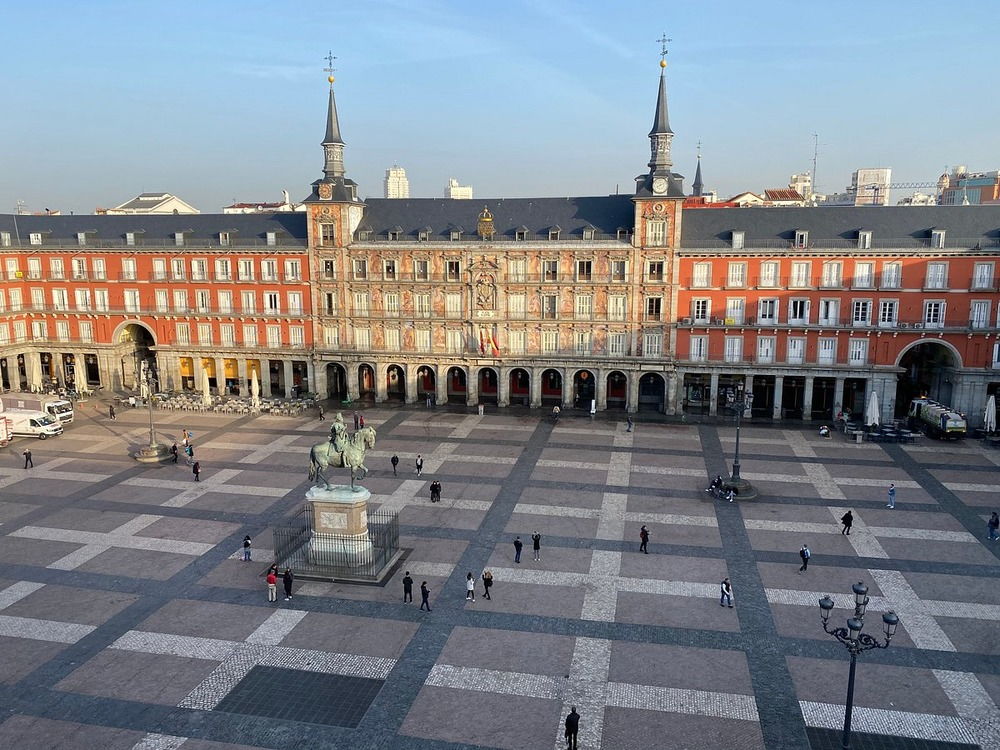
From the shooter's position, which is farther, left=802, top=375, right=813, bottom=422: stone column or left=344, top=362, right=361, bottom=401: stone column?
left=344, top=362, right=361, bottom=401: stone column

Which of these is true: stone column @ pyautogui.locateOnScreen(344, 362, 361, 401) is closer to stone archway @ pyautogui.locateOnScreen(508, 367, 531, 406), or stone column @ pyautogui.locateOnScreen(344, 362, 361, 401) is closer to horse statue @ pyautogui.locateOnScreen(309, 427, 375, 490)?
stone archway @ pyautogui.locateOnScreen(508, 367, 531, 406)

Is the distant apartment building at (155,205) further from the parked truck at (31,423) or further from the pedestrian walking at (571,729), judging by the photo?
the pedestrian walking at (571,729)

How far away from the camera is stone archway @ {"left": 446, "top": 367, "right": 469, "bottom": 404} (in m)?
71.9

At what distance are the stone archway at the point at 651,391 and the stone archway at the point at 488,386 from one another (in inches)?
550

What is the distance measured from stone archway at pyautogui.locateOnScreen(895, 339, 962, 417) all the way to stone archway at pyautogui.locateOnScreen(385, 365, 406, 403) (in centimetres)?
4497

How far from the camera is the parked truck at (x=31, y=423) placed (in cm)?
5797

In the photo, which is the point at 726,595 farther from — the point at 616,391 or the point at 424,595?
the point at 616,391

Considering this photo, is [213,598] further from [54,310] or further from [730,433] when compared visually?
[54,310]

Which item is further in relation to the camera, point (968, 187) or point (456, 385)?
point (968, 187)

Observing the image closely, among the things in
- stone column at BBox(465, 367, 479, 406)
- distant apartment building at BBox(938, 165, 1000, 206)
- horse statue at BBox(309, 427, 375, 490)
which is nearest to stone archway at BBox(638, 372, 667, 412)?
stone column at BBox(465, 367, 479, 406)

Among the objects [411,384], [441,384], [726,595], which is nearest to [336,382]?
[411,384]

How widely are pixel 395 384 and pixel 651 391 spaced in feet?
83.7

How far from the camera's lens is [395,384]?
2901 inches

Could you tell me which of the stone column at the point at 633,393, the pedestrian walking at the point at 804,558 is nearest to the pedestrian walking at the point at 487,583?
the pedestrian walking at the point at 804,558
